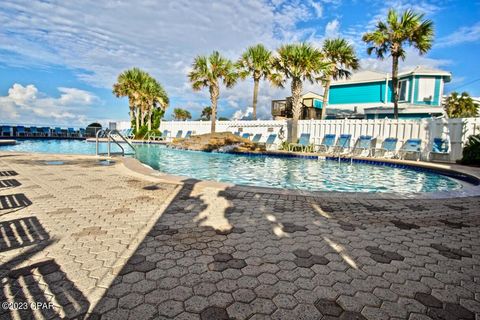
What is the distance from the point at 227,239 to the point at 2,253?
2.17 metres

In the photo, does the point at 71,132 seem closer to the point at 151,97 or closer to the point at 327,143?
the point at 151,97

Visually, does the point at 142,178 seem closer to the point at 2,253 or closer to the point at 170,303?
the point at 2,253

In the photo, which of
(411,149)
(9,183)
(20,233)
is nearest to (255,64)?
(411,149)

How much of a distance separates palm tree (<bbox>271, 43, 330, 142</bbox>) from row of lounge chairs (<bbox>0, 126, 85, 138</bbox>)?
2674cm

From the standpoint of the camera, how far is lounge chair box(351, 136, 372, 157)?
49.7 ft

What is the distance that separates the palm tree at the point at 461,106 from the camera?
28.6 metres

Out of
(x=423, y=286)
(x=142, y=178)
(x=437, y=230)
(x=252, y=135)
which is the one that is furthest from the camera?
(x=252, y=135)

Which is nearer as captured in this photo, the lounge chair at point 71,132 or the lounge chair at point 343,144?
the lounge chair at point 343,144

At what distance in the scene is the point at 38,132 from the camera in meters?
28.6

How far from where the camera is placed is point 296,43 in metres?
16.8

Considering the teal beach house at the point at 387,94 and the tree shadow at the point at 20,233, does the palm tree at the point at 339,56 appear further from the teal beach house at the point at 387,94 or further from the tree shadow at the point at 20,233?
the tree shadow at the point at 20,233

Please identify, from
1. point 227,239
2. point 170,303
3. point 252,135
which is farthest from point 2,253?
point 252,135

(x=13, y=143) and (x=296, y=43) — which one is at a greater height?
(x=296, y=43)

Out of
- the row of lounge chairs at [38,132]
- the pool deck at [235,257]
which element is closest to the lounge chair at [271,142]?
the pool deck at [235,257]
